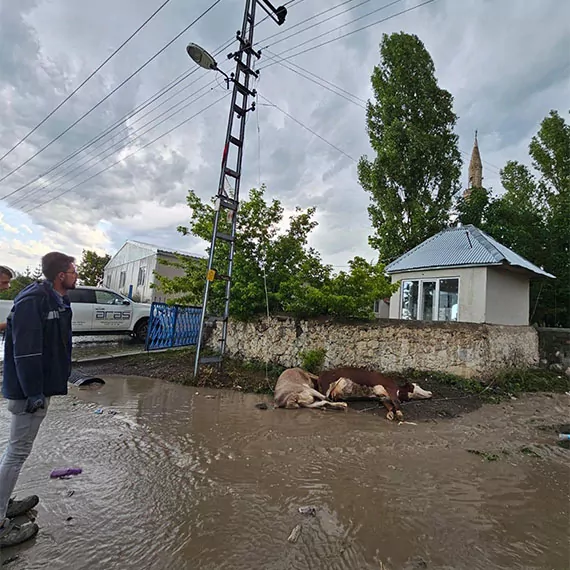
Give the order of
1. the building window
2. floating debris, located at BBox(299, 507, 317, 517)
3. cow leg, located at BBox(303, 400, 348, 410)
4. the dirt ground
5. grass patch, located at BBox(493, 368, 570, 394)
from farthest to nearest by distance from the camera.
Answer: the building window < grass patch, located at BBox(493, 368, 570, 394) < the dirt ground < cow leg, located at BBox(303, 400, 348, 410) < floating debris, located at BBox(299, 507, 317, 517)

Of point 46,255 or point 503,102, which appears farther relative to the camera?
point 503,102

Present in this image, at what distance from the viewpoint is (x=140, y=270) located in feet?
65.0

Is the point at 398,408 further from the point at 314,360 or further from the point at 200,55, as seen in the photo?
the point at 200,55

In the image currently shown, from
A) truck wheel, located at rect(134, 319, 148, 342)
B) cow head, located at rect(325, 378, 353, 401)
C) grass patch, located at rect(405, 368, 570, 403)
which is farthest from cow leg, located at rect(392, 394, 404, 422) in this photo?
truck wheel, located at rect(134, 319, 148, 342)

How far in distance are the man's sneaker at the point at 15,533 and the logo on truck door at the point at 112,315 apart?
8.49 metres

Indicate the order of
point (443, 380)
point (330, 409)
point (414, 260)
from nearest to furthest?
point (330, 409) < point (443, 380) < point (414, 260)

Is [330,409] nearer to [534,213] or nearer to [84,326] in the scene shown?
[84,326]

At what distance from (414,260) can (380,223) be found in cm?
437

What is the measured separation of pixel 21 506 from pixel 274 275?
6225mm

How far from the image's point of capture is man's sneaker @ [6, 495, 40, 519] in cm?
212

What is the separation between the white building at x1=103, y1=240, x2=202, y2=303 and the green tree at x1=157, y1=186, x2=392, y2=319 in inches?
303

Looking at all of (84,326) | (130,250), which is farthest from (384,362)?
(130,250)

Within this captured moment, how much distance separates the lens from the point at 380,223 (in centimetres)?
1455

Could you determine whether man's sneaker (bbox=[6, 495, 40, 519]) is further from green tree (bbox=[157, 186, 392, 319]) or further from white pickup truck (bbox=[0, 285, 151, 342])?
white pickup truck (bbox=[0, 285, 151, 342])
